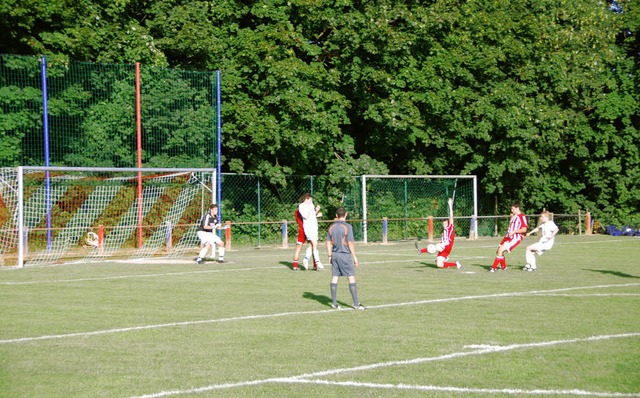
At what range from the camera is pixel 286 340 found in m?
11.5

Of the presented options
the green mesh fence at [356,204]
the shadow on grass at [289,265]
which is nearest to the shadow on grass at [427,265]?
the shadow on grass at [289,265]

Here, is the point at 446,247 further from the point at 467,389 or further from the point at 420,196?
the point at 420,196

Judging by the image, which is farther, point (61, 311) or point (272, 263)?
point (272, 263)

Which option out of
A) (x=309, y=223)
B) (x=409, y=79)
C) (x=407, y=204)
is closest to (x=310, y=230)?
(x=309, y=223)

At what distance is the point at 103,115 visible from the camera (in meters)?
30.1

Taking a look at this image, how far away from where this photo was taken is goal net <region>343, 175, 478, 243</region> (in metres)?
38.0

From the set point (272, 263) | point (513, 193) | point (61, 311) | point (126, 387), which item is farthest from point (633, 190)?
point (126, 387)

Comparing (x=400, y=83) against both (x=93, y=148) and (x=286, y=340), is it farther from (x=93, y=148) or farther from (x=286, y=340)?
(x=286, y=340)

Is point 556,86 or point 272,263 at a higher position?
point 556,86

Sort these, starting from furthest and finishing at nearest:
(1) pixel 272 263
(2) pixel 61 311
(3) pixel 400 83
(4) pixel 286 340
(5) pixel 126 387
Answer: (3) pixel 400 83 → (1) pixel 272 263 → (2) pixel 61 311 → (4) pixel 286 340 → (5) pixel 126 387

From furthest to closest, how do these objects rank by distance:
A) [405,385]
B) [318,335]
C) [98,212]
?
1. [98,212]
2. [318,335]
3. [405,385]

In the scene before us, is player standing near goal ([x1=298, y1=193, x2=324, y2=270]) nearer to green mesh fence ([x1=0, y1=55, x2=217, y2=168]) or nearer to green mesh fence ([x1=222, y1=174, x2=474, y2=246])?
green mesh fence ([x1=0, y1=55, x2=217, y2=168])

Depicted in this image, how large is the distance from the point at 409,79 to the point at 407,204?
566cm

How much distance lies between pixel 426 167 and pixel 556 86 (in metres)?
7.43
